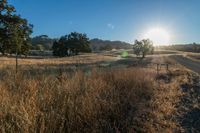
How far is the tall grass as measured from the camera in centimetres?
387

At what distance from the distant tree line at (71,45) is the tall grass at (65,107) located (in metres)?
67.0

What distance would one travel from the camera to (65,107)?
469 cm

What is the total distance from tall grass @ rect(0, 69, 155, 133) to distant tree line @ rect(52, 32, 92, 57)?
220 feet

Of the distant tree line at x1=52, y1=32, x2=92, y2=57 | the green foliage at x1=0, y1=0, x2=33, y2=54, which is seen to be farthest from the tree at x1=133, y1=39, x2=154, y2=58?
the green foliage at x1=0, y1=0, x2=33, y2=54

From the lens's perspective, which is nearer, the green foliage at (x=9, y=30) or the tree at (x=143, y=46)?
the green foliage at (x=9, y=30)

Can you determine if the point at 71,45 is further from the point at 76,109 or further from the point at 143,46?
the point at 76,109

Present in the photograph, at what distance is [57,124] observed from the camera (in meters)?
4.21

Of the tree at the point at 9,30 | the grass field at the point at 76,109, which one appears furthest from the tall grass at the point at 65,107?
the tree at the point at 9,30

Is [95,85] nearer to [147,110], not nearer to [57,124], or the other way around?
[147,110]

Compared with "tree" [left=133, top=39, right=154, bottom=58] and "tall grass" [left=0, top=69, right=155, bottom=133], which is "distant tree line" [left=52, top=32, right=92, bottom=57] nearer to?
"tree" [left=133, top=39, right=154, bottom=58]

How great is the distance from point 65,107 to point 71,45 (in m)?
70.0

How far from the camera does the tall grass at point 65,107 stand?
12.7ft

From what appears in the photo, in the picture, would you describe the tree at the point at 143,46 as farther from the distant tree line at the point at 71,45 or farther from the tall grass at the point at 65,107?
the tall grass at the point at 65,107

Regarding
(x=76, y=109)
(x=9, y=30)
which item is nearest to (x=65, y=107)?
(x=76, y=109)
